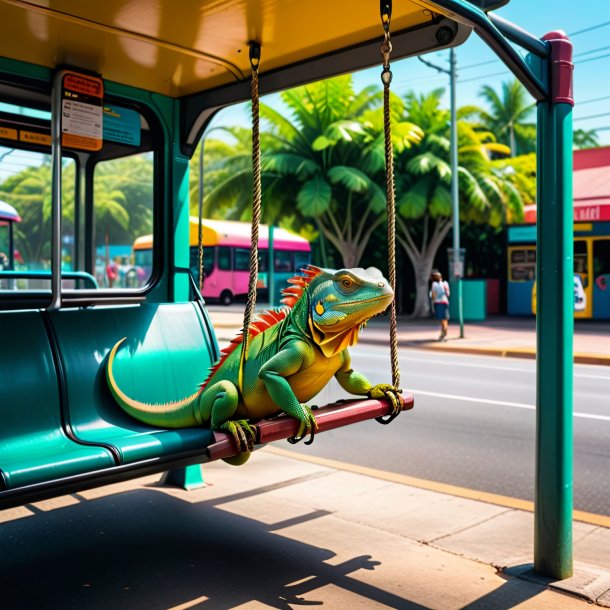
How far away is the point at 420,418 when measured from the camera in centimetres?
866

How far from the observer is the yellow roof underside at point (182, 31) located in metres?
3.70

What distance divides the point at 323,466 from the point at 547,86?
373cm

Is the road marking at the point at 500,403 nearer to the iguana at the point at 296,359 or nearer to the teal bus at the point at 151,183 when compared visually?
the teal bus at the point at 151,183

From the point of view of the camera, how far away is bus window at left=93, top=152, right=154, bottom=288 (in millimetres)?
5395

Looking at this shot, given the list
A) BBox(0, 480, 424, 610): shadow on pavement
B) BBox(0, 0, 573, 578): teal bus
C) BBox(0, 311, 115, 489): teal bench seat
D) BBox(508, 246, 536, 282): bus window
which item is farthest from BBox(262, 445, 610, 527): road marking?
BBox(508, 246, 536, 282): bus window

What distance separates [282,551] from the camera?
421 centimetres

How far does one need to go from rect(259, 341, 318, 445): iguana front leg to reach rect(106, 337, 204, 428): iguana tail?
554mm

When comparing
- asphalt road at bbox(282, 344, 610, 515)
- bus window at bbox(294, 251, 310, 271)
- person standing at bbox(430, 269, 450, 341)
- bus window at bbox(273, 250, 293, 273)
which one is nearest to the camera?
asphalt road at bbox(282, 344, 610, 515)

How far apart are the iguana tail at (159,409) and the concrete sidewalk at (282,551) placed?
78 cm

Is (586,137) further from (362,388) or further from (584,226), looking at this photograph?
(362,388)

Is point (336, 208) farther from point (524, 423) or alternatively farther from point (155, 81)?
point (155, 81)

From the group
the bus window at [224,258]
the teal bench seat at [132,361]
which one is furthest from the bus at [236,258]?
the teal bench seat at [132,361]

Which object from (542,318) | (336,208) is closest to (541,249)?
(542,318)

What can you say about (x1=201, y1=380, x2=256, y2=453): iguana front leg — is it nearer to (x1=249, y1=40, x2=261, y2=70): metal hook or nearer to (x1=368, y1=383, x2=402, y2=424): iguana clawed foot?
(x1=368, y1=383, x2=402, y2=424): iguana clawed foot
